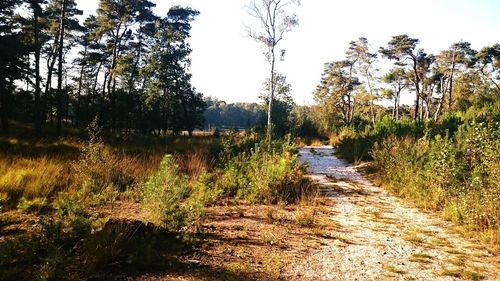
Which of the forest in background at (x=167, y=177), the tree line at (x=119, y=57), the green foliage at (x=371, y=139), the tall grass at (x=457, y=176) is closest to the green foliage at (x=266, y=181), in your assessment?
the forest in background at (x=167, y=177)

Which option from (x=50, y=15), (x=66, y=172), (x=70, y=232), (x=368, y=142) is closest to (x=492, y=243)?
(x=70, y=232)

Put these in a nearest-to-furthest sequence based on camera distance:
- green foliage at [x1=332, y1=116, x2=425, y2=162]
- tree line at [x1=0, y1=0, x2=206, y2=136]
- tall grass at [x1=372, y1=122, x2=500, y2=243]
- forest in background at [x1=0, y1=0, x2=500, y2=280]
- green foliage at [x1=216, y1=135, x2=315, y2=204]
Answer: forest in background at [x1=0, y1=0, x2=500, y2=280] → tall grass at [x1=372, y1=122, x2=500, y2=243] → green foliage at [x1=216, y1=135, x2=315, y2=204] → green foliage at [x1=332, y1=116, x2=425, y2=162] → tree line at [x1=0, y1=0, x2=206, y2=136]

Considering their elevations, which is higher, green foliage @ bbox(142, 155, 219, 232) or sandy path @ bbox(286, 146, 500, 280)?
green foliage @ bbox(142, 155, 219, 232)

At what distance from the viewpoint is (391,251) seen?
4102 millimetres

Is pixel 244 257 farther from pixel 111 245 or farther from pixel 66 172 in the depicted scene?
pixel 66 172

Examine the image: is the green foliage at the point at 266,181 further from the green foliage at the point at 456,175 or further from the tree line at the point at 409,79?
the tree line at the point at 409,79

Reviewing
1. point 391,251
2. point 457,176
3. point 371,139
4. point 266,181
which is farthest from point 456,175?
point 371,139

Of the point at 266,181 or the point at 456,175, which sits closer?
the point at 456,175

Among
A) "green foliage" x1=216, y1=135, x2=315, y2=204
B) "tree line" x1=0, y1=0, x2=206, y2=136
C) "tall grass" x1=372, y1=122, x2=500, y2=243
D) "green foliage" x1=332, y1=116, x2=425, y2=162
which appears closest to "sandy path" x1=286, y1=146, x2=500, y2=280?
"tall grass" x1=372, y1=122, x2=500, y2=243

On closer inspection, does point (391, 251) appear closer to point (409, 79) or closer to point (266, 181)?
point (266, 181)

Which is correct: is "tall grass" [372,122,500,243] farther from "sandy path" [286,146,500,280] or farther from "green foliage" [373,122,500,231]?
"sandy path" [286,146,500,280]

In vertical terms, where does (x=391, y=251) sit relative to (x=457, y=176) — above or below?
below

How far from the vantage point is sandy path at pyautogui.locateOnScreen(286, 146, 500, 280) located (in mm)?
3451

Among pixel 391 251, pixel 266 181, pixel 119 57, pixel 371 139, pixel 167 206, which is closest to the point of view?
pixel 167 206
